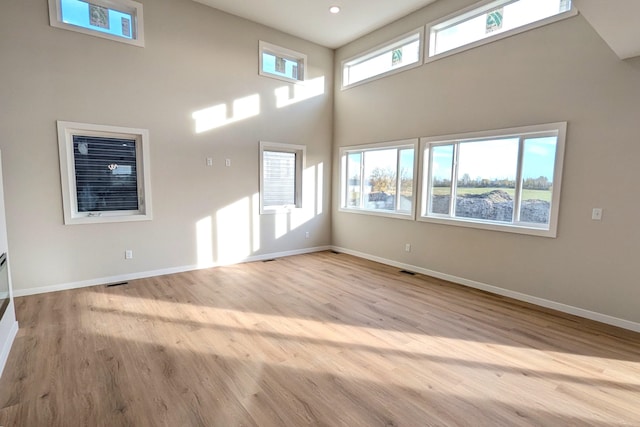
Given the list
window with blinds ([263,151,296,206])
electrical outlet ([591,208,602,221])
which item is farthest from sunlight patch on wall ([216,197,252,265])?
electrical outlet ([591,208,602,221])

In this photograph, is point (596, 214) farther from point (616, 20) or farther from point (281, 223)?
point (281, 223)

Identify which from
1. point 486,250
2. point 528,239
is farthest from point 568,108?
point 486,250

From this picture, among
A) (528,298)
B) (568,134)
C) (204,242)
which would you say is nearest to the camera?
(568,134)

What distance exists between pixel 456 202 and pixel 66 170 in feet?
17.7

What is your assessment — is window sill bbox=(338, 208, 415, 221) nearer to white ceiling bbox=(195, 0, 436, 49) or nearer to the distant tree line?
the distant tree line

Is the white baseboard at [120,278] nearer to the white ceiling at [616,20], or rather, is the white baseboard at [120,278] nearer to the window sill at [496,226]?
the window sill at [496,226]

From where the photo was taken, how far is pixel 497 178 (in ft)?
13.5

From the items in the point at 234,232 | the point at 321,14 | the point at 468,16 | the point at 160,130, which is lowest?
the point at 234,232

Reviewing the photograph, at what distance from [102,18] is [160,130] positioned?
156 cm

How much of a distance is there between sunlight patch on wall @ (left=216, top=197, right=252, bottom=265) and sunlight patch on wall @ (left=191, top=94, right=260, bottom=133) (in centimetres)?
135

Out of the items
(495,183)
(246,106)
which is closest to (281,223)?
(246,106)

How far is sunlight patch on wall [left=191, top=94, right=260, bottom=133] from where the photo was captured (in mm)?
4898

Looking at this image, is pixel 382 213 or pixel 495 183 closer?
pixel 495 183

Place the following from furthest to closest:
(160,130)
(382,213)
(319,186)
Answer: (319,186) < (382,213) < (160,130)
